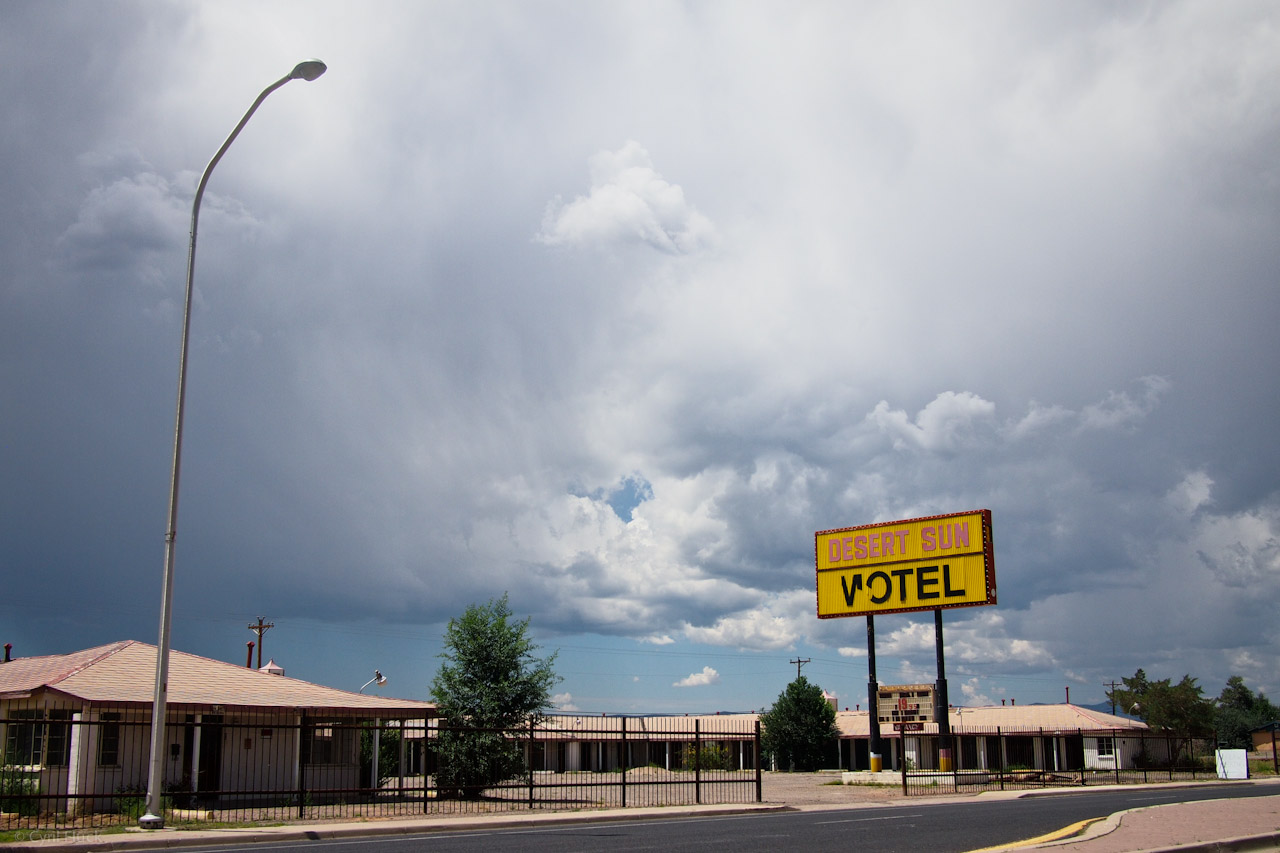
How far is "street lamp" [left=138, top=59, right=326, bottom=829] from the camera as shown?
18484mm

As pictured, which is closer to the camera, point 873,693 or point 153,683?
point 153,683

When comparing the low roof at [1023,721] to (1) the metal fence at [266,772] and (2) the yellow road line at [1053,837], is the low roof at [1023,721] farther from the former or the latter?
(2) the yellow road line at [1053,837]

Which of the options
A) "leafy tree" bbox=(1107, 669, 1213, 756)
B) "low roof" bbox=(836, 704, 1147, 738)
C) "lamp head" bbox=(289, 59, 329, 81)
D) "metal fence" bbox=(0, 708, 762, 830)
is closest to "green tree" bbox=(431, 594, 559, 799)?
"metal fence" bbox=(0, 708, 762, 830)

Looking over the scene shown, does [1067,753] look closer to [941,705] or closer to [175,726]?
[941,705]

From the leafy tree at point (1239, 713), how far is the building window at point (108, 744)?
126835 millimetres

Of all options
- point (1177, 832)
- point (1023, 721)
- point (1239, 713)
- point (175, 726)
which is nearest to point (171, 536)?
point (175, 726)

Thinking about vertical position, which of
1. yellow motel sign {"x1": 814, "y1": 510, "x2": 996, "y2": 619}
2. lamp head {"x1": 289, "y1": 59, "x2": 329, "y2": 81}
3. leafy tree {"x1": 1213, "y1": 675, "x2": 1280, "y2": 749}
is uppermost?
lamp head {"x1": 289, "y1": 59, "x2": 329, "y2": 81}

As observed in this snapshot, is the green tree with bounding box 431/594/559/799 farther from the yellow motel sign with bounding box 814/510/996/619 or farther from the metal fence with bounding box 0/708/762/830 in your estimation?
the yellow motel sign with bounding box 814/510/996/619

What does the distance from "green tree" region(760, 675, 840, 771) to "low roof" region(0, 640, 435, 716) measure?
155 ft

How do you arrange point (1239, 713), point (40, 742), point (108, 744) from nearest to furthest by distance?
point (108, 744) < point (40, 742) < point (1239, 713)

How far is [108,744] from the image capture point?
94.7 ft

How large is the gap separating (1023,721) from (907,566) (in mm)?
35346

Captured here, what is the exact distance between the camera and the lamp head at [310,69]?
1828 centimetres

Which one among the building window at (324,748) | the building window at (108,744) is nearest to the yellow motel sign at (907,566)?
the building window at (324,748)
